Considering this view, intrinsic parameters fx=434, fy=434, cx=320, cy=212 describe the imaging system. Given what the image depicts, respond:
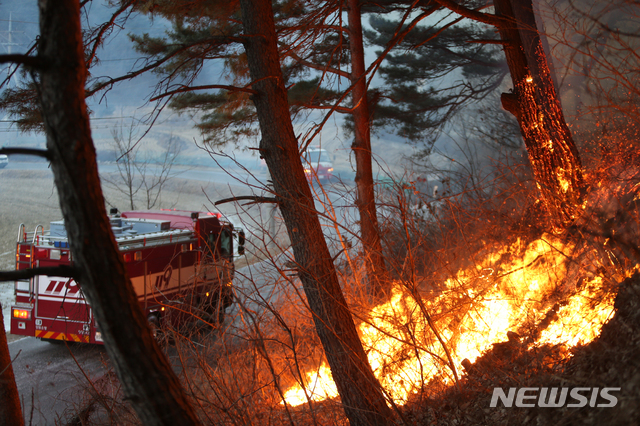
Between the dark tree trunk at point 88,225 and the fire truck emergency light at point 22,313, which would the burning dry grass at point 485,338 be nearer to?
the dark tree trunk at point 88,225

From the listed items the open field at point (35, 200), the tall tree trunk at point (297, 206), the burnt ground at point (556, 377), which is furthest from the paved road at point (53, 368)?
the open field at point (35, 200)

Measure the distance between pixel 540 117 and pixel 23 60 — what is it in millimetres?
5425

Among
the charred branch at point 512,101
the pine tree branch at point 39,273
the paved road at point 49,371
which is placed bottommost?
the paved road at point 49,371

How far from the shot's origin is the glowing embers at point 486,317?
398cm

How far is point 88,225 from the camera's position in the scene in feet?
6.57

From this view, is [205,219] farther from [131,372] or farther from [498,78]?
[498,78]

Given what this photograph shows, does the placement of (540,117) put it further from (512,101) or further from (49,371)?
(49,371)

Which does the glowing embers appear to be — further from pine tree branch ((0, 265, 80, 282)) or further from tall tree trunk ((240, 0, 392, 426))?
pine tree branch ((0, 265, 80, 282))

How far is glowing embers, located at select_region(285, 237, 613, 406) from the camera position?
398 cm

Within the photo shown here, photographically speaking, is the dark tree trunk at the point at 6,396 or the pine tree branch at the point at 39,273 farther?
the dark tree trunk at the point at 6,396

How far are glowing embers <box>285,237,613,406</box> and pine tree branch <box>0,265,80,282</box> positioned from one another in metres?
2.52

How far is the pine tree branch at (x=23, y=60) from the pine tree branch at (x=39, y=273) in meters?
0.89

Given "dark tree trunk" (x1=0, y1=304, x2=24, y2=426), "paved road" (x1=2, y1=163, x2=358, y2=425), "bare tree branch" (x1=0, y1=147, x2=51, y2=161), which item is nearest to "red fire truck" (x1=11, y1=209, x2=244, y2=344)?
"paved road" (x1=2, y1=163, x2=358, y2=425)

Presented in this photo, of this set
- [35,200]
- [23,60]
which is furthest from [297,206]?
[35,200]
